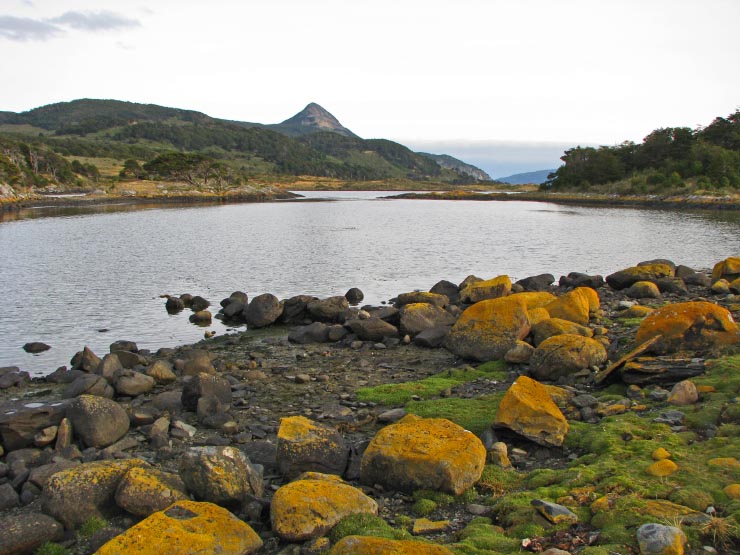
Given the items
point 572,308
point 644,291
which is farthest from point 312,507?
point 644,291

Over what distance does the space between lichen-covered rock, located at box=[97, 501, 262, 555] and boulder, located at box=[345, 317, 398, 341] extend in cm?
1333

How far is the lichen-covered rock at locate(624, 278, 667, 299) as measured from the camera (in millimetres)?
25859

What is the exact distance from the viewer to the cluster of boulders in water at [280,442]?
799 centimetres

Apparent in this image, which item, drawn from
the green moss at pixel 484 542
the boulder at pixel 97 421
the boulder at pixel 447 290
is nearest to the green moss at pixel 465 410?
the green moss at pixel 484 542

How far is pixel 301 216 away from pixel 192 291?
2554 inches

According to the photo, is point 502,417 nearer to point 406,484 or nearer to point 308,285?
point 406,484

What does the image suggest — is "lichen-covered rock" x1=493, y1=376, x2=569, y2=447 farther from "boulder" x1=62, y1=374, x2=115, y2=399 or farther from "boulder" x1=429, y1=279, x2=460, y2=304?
"boulder" x1=429, y1=279, x2=460, y2=304

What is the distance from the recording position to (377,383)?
16672 mm

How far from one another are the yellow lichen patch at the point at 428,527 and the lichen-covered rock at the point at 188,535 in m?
2.21

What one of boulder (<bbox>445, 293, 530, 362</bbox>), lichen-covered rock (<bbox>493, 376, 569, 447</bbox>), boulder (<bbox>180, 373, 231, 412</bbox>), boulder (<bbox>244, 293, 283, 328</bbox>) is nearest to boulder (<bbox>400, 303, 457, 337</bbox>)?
boulder (<bbox>445, 293, 530, 362</bbox>)

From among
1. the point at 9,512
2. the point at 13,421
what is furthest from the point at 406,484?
Answer: the point at 13,421

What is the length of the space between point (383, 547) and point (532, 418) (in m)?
5.00

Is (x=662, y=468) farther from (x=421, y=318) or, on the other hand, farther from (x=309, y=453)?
(x=421, y=318)

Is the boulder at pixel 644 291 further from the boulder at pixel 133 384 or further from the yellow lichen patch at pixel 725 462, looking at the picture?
the boulder at pixel 133 384
